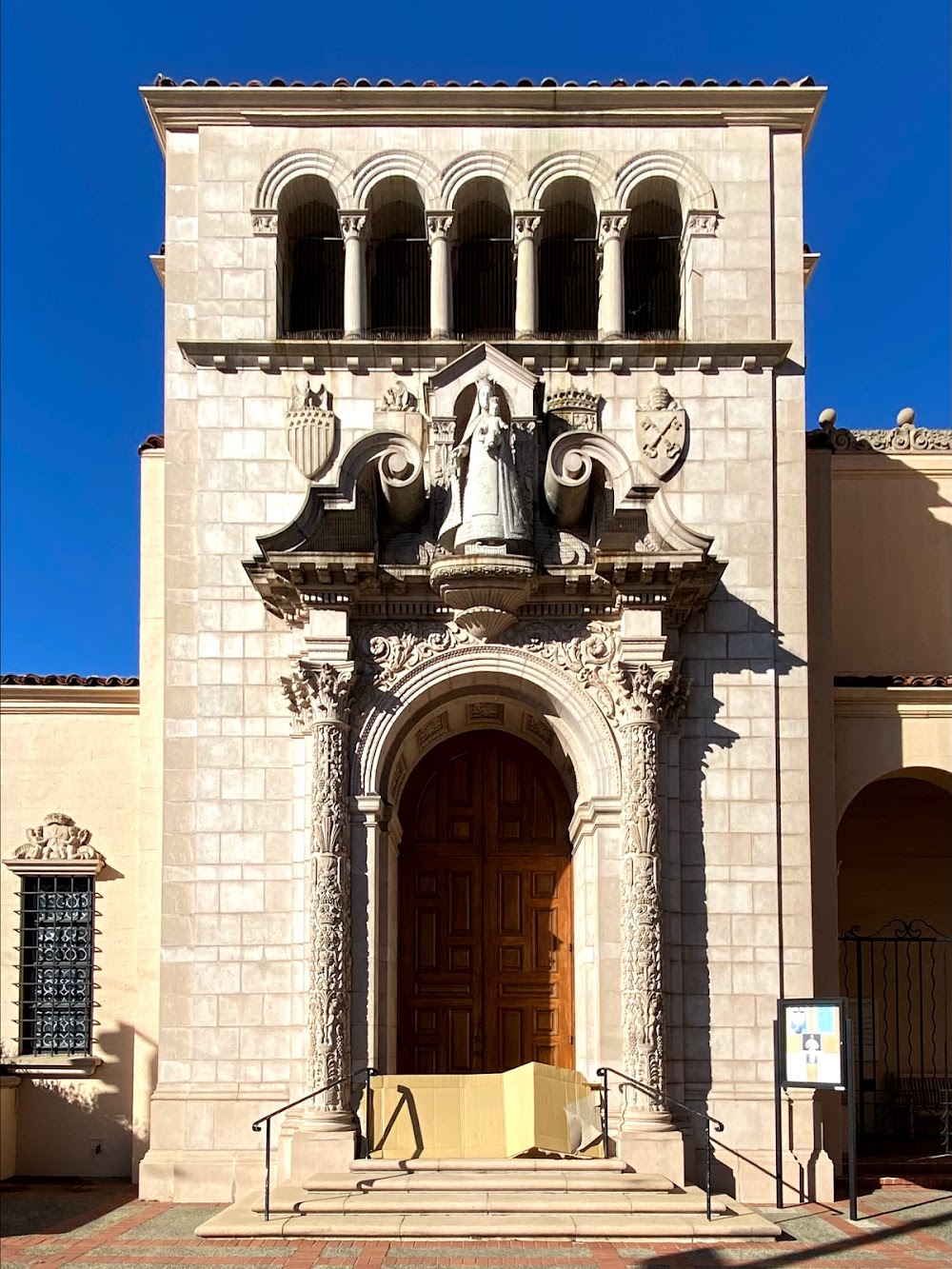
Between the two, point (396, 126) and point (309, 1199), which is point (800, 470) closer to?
point (396, 126)

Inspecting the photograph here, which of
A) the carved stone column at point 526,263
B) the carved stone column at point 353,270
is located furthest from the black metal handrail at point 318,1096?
the carved stone column at point 526,263

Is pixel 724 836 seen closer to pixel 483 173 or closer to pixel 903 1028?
pixel 903 1028

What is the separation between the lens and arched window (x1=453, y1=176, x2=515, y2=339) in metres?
20.2

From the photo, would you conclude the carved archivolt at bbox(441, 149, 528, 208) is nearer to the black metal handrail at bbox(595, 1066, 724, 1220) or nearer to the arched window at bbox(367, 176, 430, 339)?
the arched window at bbox(367, 176, 430, 339)

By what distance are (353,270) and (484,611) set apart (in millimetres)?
A: 4773

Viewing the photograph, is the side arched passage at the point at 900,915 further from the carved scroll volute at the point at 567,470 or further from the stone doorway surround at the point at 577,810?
the carved scroll volute at the point at 567,470

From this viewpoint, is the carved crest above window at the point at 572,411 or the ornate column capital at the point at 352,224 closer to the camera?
the carved crest above window at the point at 572,411

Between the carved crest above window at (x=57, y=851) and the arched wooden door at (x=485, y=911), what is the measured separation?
427 centimetres

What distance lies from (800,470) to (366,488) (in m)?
5.37

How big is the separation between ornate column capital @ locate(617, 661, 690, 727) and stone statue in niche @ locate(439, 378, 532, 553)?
203cm

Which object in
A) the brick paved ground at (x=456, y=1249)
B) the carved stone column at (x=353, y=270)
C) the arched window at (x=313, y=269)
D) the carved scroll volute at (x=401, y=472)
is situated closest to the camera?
→ the brick paved ground at (x=456, y=1249)

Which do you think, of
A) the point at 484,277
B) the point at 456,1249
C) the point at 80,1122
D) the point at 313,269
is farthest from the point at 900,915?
the point at 313,269

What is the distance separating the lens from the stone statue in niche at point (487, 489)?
17.4 m

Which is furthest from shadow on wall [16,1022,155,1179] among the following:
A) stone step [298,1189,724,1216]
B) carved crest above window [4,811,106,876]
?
stone step [298,1189,724,1216]
